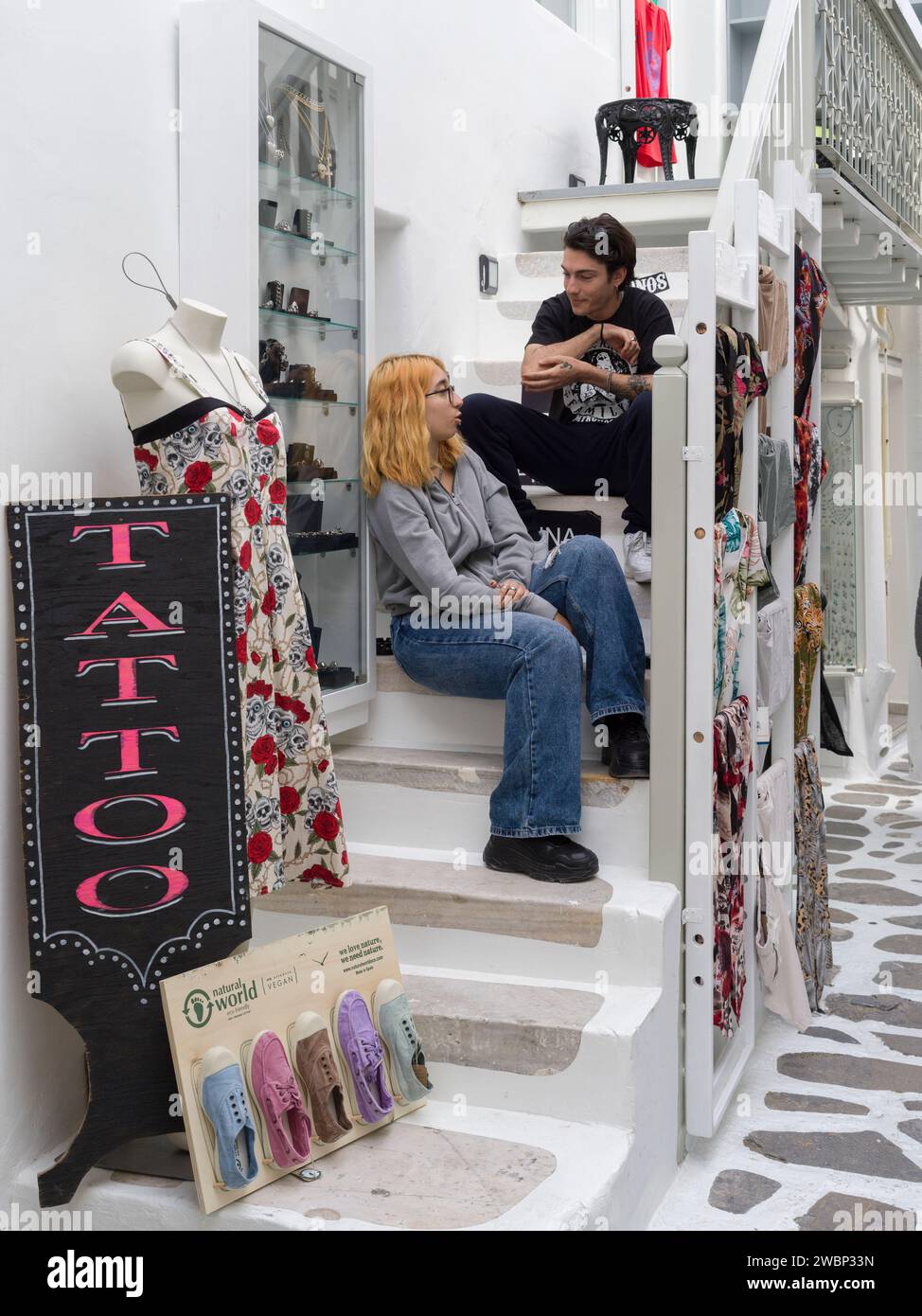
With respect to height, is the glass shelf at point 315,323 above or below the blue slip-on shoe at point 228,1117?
above

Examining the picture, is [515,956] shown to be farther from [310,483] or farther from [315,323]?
[315,323]

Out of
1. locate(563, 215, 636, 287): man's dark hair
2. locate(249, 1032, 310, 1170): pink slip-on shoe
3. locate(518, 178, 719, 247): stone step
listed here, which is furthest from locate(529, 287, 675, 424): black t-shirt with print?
locate(249, 1032, 310, 1170): pink slip-on shoe

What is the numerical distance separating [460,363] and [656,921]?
259 cm

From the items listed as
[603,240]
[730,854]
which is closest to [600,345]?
[603,240]

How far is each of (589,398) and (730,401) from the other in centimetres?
98

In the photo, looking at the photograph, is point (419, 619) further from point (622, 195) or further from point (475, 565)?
point (622, 195)

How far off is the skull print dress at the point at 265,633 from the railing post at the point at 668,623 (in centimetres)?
79

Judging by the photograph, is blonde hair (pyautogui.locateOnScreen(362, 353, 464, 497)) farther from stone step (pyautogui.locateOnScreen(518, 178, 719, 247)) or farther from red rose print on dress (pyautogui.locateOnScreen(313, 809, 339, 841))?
stone step (pyautogui.locateOnScreen(518, 178, 719, 247))

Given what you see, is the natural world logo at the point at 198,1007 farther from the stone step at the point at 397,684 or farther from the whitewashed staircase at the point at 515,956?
the stone step at the point at 397,684

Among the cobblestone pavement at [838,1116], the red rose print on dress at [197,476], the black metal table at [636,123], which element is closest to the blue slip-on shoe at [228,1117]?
the cobblestone pavement at [838,1116]

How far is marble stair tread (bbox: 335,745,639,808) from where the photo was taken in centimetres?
368

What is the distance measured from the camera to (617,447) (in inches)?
169

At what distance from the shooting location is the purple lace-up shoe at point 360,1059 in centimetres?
298
